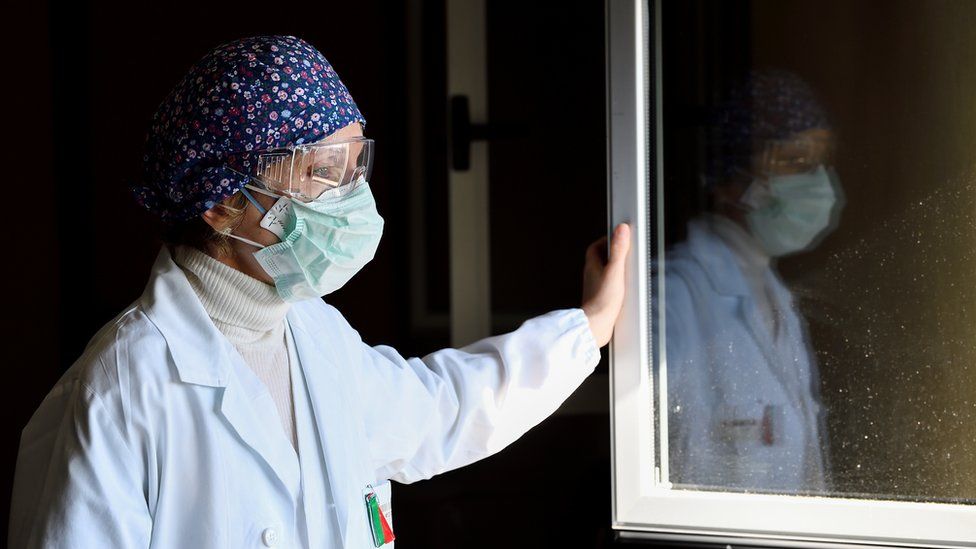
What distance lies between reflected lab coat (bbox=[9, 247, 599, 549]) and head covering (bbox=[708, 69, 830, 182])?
0.52m

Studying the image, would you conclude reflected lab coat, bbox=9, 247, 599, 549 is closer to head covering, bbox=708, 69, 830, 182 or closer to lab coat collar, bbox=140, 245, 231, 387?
lab coat collar, bbox=140, 245, 231, 387

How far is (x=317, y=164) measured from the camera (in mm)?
1077

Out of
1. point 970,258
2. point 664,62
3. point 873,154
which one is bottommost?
point 970,258

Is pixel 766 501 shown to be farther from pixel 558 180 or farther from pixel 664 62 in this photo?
pixel 558 180

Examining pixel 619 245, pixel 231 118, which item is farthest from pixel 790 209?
pixel 231 118

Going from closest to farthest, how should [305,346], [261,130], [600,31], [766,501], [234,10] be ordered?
[261,130]
[305,346]
[766,501]
[600,31]
[234,10]

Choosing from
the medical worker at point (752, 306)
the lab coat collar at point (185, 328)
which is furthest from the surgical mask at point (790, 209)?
the lab coat collar at point (185, 328)

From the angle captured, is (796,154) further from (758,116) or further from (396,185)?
(396,185)

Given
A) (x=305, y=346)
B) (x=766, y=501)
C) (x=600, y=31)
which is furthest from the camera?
(x=600, y=31)

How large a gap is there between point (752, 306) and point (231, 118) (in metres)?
0.74

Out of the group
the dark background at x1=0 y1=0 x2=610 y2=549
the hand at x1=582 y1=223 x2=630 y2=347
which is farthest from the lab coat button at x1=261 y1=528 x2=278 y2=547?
the dark background at x1=0 y1=0 x2=610 y2=549

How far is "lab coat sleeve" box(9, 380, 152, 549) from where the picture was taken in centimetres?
92

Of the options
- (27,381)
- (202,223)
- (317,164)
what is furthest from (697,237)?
(27,381)

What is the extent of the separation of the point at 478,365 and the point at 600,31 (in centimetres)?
84
